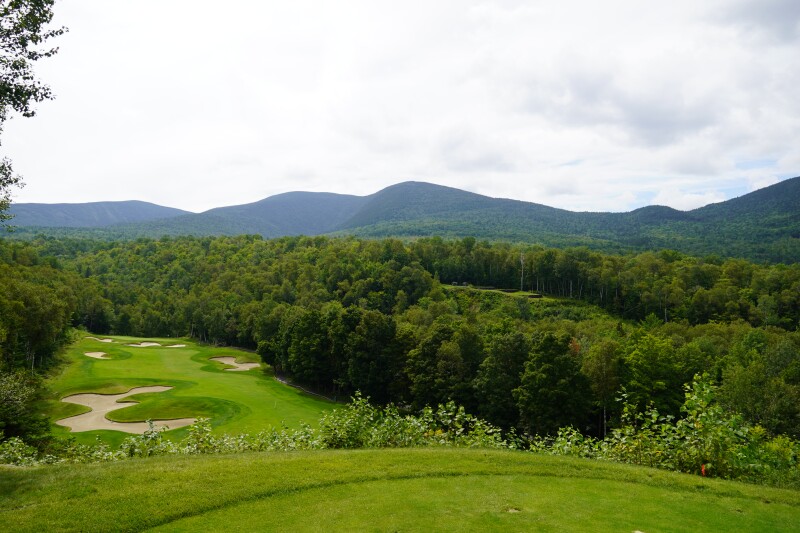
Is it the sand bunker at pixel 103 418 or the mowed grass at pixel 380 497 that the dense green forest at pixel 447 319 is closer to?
the sand bunker at pixel 103 418

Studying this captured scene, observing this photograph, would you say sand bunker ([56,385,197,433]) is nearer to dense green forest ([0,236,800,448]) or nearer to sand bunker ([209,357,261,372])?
dense green forest ([0,236,800,448])

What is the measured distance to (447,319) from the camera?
63.8 m

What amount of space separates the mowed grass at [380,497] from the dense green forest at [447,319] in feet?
27.4

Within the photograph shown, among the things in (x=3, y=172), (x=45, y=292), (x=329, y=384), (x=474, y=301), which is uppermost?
(x=3, y=172)

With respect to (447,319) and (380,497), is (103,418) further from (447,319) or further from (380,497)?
(447,319)

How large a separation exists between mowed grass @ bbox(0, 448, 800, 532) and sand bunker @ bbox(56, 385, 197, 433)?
20.2 metres

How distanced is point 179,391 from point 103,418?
287 inches

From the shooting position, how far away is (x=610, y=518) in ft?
27.5

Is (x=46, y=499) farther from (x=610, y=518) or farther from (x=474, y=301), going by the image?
(x=474, y=301)

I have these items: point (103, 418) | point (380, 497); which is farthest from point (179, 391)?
point (380, 497)

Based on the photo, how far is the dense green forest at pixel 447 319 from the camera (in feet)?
119

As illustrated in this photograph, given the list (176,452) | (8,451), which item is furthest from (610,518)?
(8,451)

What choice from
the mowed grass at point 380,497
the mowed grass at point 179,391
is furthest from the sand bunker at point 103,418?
the mowed grass at point 380,497

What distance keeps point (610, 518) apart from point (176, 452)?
12276 millimetres
